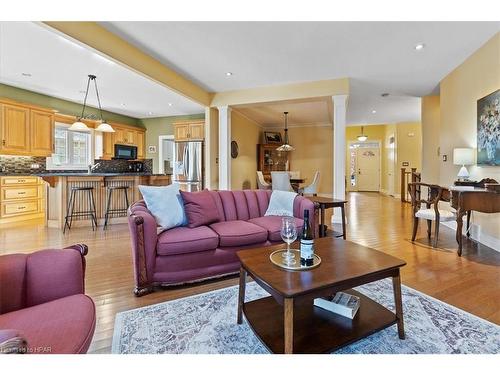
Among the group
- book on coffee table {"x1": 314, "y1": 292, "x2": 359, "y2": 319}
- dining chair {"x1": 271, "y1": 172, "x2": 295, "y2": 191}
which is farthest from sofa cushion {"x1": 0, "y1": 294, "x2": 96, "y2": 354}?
dining chair {"x1": 271, "y1": 172, "x2": 295, "y2": 191}

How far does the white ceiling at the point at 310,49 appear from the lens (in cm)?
309

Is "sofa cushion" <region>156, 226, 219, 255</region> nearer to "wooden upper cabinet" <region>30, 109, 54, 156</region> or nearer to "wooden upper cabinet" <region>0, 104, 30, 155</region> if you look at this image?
"wooden upper cabinet" <region>0, 104, 30, 155</region>

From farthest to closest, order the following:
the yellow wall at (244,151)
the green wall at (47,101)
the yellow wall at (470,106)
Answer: the yellow wall at (244,151) → the green wall at (47,101) → the yellow wall at (470,106)

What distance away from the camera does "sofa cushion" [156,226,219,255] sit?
2184 mm

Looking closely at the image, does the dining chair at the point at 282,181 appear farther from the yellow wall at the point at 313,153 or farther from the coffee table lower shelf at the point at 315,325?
the coffee table lower shelf at the point at 315,325

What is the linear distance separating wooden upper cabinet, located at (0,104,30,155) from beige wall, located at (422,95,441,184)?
8511 millimetres

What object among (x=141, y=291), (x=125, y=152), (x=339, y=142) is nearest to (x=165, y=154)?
(x=125, y=152)

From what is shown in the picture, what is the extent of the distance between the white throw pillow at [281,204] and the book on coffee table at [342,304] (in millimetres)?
1451

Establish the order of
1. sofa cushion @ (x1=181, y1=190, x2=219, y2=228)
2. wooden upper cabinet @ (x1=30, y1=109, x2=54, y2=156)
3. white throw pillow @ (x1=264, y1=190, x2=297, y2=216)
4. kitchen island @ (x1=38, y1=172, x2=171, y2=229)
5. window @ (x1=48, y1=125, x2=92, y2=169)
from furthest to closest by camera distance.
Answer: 1. window @ (x1=48, y1=125, x2=92, y2=169)
2. wooden upper cabinet @ (x1=30, y1=109, x2=54, y2=156)
3. kitchen island @ (x1=38, y1=172, x2=171, y2=229)
4. white throw pillow @ (x1=264, y1=190, x2=297, y2=216)
5. sofa cushion @ (x1=181, y1=190, x2=219, y2=228)

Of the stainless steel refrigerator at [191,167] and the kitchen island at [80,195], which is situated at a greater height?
the stainless steel refrigerator at [191,167]

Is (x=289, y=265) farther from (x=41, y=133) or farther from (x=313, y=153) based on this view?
(x=313, y=153)

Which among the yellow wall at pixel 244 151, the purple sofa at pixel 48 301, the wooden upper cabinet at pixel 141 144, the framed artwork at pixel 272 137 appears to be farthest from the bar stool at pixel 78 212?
the framed artwork at pixel 272 137
